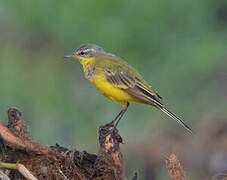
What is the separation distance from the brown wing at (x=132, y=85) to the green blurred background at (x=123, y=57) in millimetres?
2772

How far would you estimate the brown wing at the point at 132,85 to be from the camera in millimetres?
7391

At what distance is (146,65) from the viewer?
11.6m

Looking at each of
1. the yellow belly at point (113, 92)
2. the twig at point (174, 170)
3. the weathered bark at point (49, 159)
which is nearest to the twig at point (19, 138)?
the weathered bark at point (49, 159)

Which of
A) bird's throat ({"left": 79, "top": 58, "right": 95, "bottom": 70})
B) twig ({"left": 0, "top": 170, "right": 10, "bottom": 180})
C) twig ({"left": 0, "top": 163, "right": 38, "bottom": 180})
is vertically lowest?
twig ({"left": 0, "top": 170, "right": 10, "bottom": 180})

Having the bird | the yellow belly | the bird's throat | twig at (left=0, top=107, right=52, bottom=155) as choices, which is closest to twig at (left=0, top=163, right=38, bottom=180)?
twig at (left=0, top=107, right=52, bottom=155)

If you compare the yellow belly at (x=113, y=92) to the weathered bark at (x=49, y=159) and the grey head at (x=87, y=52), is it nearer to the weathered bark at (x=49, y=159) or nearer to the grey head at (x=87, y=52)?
the grey head at (x=87, y=52)

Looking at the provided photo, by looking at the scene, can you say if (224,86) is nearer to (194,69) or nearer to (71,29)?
(194,69)

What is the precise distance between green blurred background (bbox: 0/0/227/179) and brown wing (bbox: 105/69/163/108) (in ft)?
9.09

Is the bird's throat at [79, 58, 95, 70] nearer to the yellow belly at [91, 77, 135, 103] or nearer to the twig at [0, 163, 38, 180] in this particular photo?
the yellow belly at [91, 77, 135, 103]

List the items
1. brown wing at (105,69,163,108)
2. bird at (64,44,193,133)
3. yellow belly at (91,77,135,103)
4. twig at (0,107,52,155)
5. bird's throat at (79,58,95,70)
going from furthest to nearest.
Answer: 1. bird's throat at (79,58,95,70)
2. yellow belly at (91,77,135,103)
3. bird at (64,44,193,133)
4. brown wing at (105,69,163,108)
5. twig at (0,107,52,155)

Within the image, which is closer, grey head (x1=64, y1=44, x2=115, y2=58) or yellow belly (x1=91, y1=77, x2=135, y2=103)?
yellow belly (x1=91, y1=77, x2=135, y2=103)

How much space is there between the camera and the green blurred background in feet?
35.3

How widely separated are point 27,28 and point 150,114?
2.87m

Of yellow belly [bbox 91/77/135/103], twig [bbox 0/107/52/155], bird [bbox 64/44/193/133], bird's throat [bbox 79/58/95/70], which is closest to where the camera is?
twig [bbox 0/107/52/155]
